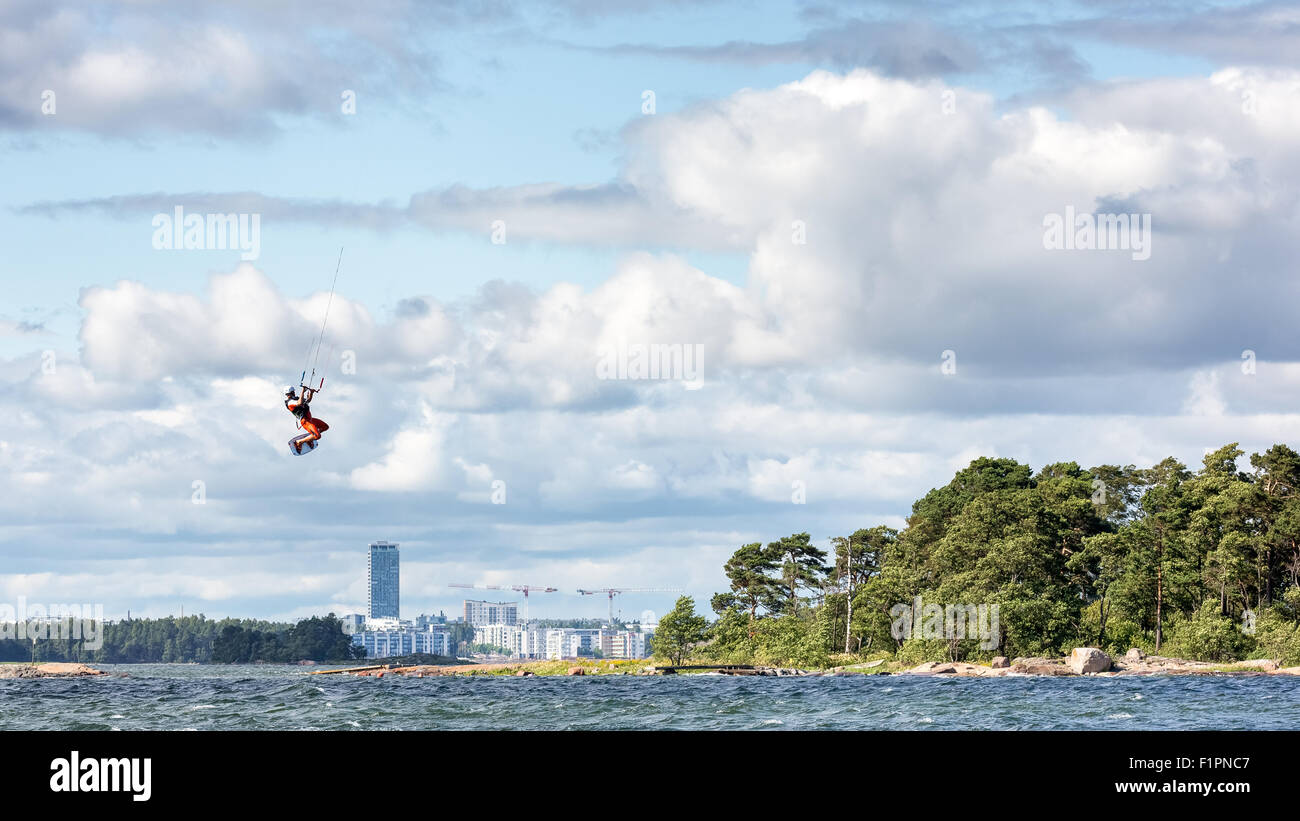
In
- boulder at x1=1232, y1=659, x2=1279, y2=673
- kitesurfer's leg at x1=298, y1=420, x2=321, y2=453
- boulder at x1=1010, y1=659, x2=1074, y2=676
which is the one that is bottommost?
boulder at x1=1010, y1=659, x2=1074, y2=676

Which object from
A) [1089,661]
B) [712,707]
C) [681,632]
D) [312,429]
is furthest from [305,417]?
[681,632]

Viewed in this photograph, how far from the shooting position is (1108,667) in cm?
11800

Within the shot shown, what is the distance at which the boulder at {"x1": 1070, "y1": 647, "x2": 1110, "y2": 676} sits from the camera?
11650cm

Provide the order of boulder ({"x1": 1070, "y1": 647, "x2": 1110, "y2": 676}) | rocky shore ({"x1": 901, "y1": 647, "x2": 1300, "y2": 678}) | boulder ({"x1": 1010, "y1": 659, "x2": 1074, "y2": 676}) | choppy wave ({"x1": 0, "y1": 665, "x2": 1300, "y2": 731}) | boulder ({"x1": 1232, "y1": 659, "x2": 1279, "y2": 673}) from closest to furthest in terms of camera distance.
Result: choppy wave ({"x1": 0, "y1": 665, "x2": 1300, "y2": 731}), boulder ({"x1": 1232, "y1": 659, "x2": 1279, "y2": 673}), rocky shore ({"x1": 901, "y1": 647, "x2": 1300, "y2": 678}), boulder ({"x1": 1070, "y1": 647, "x2": 1110, "y2": 676}), boulder ({"x1": 1010, "y1": 659, "x2": 1074, "y2": 676})

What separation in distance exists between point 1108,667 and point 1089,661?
2449 millimetres

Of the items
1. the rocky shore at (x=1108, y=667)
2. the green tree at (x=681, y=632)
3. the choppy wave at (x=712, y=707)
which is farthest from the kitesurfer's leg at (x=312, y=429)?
the green tree at (x=681, y=632)

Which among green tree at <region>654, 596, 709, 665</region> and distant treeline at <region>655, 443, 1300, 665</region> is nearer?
distant treeline at <region>655, 443, 1300, 665</region>

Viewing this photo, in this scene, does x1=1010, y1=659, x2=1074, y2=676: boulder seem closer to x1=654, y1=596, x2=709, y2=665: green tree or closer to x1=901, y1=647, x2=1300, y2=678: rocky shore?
x1=901, y1=647, x2=1300, y2=678: rocky shore

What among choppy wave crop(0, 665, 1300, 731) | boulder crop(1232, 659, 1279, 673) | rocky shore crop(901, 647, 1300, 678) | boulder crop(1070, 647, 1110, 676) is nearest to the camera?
choppy wave crop(0, 665, 1300, 731)

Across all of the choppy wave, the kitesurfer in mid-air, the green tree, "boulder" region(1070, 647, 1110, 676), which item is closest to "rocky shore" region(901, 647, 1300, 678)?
"boulder" region(1070, 647, 1110, 676)

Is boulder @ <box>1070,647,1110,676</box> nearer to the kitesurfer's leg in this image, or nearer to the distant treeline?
the distant treeline

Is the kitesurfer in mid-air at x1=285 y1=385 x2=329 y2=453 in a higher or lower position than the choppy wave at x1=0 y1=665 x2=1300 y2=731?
higher

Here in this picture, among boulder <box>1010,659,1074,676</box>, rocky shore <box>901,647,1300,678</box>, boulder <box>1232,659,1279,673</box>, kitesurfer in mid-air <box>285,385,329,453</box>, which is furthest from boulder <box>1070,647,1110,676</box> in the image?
kitesurfer in mid-air <box>285,385,329,453</box>
